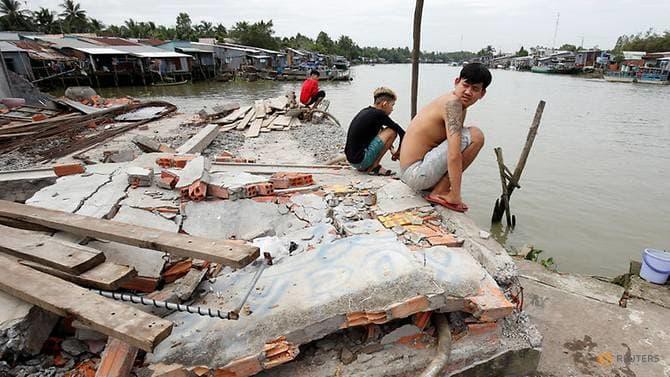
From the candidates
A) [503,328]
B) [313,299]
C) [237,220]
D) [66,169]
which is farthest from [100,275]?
[66,169]

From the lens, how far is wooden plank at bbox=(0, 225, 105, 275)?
1.81 meters

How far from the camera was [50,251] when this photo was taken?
194 centimetres

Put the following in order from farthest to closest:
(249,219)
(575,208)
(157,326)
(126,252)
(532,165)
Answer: (532,165) → (575,208) → (249,219) → (126,252) → (157,326)

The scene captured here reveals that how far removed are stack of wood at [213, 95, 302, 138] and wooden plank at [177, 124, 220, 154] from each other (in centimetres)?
89

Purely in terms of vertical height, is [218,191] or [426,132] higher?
[426,132]

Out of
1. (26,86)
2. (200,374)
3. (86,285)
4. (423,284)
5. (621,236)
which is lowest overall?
(621,236)

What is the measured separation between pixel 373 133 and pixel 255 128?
525cm

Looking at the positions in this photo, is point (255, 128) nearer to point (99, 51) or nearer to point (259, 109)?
point (259, 109)

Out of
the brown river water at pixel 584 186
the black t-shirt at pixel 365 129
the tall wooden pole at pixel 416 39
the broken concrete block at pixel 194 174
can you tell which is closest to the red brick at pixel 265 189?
the broken concrete block at pixel 194 174

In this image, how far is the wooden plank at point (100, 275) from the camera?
1.73 m

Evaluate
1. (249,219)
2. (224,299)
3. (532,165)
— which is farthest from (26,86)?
(532,165)

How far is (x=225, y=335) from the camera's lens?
1.71m

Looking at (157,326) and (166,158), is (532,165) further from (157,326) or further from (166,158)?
(157,326)

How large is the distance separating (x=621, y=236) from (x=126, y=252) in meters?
7.66
